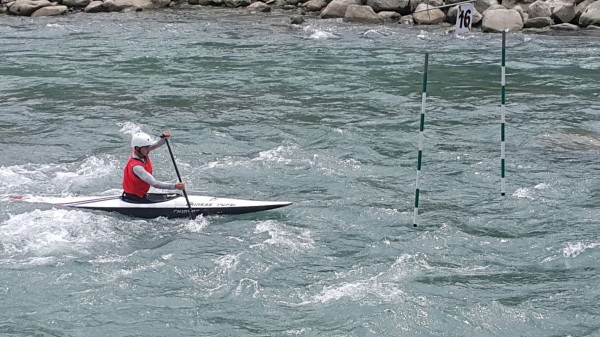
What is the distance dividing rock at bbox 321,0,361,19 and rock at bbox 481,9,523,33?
15.5 ft

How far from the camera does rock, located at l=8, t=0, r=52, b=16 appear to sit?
100 ft

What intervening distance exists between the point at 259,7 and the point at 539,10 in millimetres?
9480

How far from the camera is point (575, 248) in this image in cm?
1106

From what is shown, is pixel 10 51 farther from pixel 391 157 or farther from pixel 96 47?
pixel 391 157

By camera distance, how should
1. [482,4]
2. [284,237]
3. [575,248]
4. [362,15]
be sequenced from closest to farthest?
1. [575,248]
2. [284,237]
3. [482,4]
4. [362,15]

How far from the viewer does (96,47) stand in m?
24.9

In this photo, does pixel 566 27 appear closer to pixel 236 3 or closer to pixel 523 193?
pixel 236 3

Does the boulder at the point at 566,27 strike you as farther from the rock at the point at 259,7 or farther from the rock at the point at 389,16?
the rock at the point at 259,7

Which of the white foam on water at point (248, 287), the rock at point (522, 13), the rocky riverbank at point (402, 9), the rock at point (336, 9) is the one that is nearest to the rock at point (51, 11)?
the rocky riverbank at point (402, 9)

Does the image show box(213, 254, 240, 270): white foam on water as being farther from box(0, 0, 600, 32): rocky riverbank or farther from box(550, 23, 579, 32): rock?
box(550, 23, 579, 32): rock

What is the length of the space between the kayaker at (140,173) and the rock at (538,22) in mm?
16430

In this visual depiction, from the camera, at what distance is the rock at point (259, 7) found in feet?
100

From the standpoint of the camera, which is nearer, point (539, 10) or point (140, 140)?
point (140, 140)

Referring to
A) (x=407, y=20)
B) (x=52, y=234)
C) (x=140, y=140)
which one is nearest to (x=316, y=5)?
(x=407, y=20)
